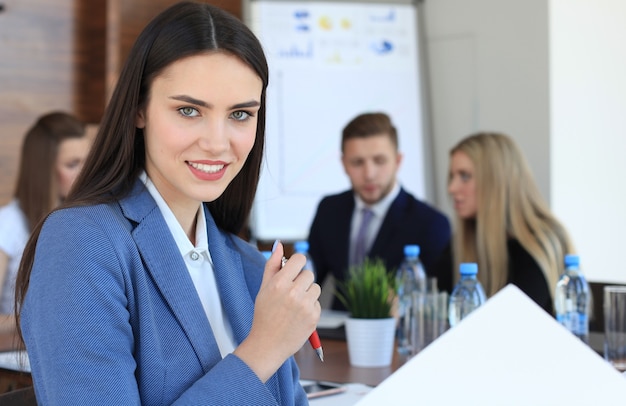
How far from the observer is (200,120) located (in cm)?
127

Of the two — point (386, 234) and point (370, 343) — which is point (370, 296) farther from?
point (386, 234)

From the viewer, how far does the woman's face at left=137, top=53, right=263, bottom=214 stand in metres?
1.26

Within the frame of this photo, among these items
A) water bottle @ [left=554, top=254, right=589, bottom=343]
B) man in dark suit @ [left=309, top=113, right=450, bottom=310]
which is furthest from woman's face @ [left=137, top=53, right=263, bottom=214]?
man in dark suit @ [left=309, top=113, right=450, bottom=310]

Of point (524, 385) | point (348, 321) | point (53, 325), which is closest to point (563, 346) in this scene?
point (524, 385)

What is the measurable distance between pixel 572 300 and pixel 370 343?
2.46 feet

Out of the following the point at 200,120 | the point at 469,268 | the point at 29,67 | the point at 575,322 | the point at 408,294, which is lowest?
the point at 575,322

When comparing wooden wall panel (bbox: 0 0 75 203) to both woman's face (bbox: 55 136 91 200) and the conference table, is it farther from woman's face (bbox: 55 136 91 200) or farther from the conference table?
the conference table

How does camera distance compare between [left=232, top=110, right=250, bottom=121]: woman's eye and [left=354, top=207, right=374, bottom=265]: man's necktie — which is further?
[left=354, top=207, right=374, bottom=265]: man's necktie

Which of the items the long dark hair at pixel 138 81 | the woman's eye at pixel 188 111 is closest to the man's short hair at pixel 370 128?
the long dark hair at pixel 138 81

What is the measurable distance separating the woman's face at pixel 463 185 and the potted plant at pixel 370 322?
1.07m

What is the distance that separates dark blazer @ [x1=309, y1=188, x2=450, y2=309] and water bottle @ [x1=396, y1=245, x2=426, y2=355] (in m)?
0.74

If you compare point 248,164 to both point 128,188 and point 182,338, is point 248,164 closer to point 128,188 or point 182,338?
point 128,188

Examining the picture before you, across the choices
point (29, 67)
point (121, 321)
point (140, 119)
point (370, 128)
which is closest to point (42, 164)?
point (29, 67)

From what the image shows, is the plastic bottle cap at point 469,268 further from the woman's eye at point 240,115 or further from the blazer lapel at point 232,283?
the woman's eye at point 240,115
